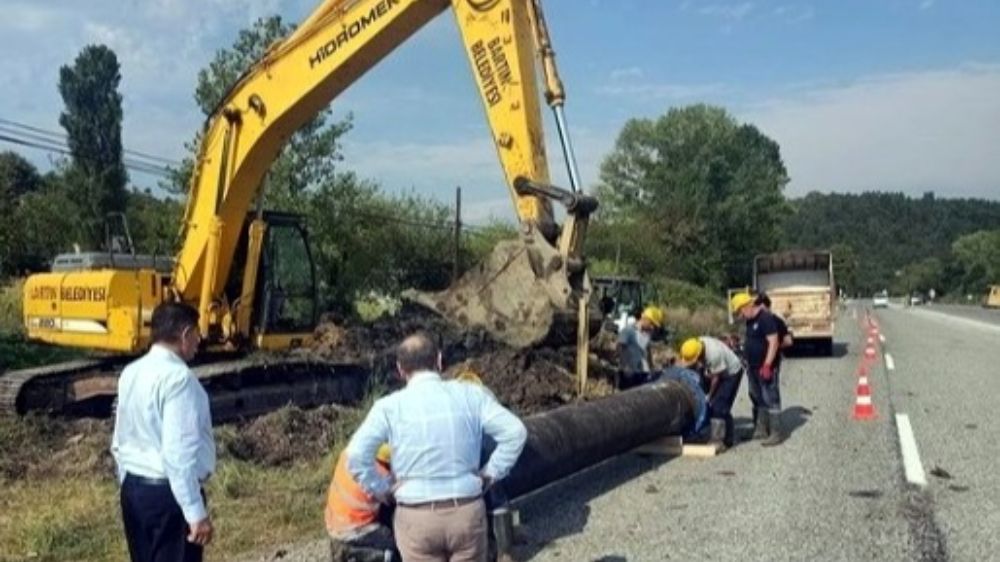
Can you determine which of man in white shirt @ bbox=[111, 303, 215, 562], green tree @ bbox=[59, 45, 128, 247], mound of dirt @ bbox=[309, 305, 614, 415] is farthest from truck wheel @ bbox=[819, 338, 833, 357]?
green tree @ bbox=[59, 45, 128, 247]

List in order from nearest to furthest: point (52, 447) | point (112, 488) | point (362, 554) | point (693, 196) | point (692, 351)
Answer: point (362, 554)
point (112, 488)
point (52, 447)
point (692, 351)
point (693, 196)

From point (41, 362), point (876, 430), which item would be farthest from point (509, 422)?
point (41, 362)

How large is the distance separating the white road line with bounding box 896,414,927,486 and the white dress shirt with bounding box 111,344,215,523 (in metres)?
7.09

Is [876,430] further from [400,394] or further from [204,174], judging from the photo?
[400,394]

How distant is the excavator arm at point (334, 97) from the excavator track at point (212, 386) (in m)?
0.64

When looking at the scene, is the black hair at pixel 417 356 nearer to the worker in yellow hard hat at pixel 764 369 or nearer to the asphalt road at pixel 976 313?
the worker in yellow hard hat at pixel 764 369

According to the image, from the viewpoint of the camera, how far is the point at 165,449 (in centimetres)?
485

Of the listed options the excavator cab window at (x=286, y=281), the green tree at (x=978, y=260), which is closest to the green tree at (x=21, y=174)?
the excavator cab window at (x=286, y=281)

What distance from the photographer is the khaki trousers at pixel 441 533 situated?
15.6 feet

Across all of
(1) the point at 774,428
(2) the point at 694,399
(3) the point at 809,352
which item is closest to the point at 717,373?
(2) the point at 694,399

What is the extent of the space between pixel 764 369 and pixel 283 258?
635 cm

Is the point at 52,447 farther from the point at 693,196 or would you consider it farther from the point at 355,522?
the point at 693,196

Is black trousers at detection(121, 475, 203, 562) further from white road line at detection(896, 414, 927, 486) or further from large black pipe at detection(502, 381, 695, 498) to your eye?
white road line at detection(896, 414, 927, 486)

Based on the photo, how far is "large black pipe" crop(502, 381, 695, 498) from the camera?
8.90m
